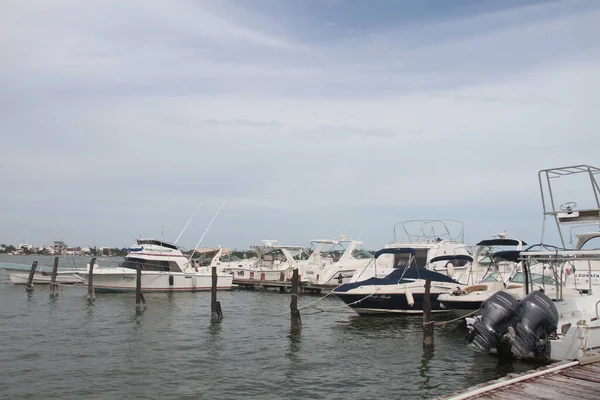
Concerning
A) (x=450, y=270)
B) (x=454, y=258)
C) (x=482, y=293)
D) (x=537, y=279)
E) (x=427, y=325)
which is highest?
(x=454, y=258)

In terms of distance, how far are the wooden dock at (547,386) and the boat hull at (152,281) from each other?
27.8 m

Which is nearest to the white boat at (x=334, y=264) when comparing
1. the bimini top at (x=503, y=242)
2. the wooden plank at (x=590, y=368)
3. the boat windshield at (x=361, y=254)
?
the boat windshield at (x=361, y=254)

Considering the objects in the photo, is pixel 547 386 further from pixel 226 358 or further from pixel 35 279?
pixel 35 279

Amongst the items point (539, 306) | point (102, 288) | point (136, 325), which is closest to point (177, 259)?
point (102, 288)

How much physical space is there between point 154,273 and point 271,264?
11.8m

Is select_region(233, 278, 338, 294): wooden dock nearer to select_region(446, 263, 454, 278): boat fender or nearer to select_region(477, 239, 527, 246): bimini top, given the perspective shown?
select_region(446, 263, 454, 278): boat fender

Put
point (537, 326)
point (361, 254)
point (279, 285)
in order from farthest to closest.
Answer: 1. point (361, 254)
2. point (279, 285)
3. point (537, 326)

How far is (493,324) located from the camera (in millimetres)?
14156

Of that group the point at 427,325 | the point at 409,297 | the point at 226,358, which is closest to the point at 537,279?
the point at 409,297

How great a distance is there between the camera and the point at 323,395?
12.3 m

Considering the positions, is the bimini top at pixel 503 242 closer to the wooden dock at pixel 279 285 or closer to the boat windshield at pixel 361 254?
the wooden dock at pixel 279 285

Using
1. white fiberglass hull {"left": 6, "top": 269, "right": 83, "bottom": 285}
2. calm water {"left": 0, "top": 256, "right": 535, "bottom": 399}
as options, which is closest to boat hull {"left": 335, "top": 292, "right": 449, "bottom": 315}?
calm water {"left": 0, "top": 256, "right": 535, "bottom": 399}

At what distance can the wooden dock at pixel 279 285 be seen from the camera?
38.1m

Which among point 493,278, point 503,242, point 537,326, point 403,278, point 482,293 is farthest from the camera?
point 503,242
